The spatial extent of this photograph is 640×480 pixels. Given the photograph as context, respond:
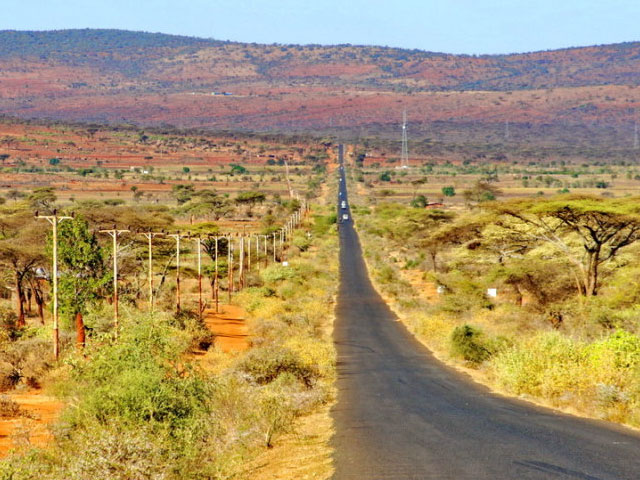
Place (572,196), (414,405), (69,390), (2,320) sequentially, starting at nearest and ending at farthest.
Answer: (69,390), (414,405), (2,320), (572,196)

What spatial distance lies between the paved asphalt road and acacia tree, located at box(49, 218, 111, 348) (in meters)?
8.89

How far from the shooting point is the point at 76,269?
1161 inches

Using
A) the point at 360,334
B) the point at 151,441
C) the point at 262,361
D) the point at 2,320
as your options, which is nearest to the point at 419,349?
the point at 360,334

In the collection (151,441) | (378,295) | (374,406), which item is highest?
(151,441)

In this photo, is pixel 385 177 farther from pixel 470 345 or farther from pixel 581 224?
pixel 470 345

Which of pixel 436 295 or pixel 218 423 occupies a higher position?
pixel 218 423

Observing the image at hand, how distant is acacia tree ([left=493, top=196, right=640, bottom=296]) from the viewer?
3106 cm

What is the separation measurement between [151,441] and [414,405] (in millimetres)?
7142

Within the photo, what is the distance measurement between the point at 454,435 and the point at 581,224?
2022 centimetres

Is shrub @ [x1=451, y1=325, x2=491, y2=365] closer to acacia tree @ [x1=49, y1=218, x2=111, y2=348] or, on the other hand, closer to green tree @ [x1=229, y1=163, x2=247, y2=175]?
acacia tree @ [x1=49, y1=218, x2=111, y2=348]

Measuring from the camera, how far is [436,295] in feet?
159

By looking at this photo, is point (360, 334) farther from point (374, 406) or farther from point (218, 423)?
point (218, 423)

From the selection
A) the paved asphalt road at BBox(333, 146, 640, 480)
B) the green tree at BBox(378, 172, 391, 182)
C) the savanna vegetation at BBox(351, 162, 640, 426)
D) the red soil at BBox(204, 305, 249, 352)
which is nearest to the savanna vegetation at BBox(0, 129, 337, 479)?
the red soil at BBox(204, 305, 249, 352)

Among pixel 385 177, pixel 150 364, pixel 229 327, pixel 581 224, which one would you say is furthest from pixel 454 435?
pixel 385 177
